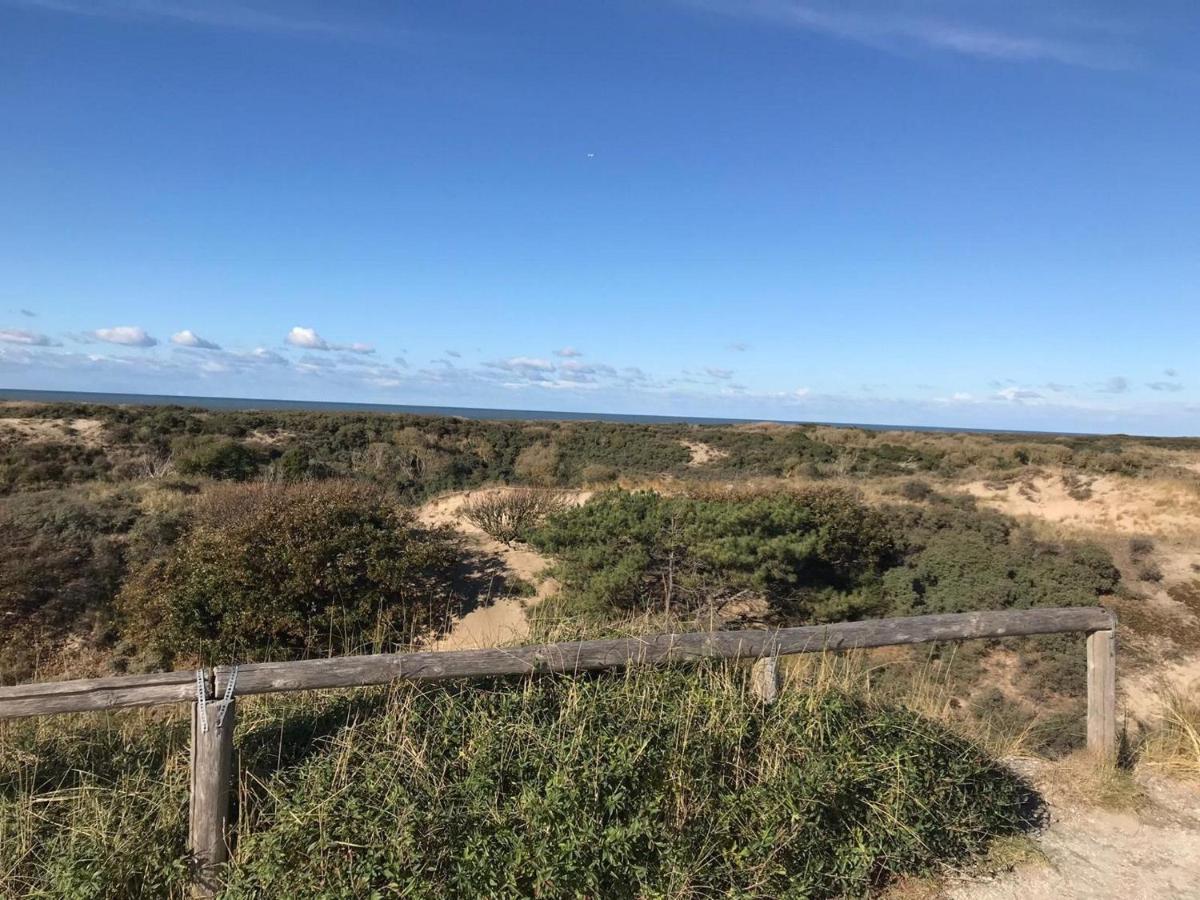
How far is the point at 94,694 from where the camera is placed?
3156 mm

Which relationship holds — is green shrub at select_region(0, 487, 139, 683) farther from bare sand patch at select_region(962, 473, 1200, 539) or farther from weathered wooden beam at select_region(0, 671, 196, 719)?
bare sand patch at select_region(962, 473, 1200, 539)

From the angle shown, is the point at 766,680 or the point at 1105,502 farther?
the point at 1105,502

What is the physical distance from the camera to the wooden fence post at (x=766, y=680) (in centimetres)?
429

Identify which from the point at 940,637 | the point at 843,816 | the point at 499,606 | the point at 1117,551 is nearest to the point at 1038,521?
the point at 1117,551

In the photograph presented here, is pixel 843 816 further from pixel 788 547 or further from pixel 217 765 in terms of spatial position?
pixel 788 547

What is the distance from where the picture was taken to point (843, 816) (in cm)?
364

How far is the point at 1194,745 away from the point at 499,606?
8711 millimetres

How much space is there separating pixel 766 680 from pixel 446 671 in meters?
1.84

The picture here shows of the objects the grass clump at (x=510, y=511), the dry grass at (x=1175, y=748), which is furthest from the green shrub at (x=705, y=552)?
the dry grass at (x=1175, y=748)

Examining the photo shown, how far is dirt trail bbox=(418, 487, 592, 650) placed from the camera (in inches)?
404

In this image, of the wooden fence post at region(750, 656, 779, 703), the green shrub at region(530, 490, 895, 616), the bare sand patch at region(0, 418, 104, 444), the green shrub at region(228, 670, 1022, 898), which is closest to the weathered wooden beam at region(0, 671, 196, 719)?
the green shrub at region(228, 670, 1022, 898)

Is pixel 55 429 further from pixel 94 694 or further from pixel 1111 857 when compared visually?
pixel 1111 857

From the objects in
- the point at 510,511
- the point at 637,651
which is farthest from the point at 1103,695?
the point at 510,511

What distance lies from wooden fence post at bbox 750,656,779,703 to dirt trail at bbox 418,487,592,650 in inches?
189
